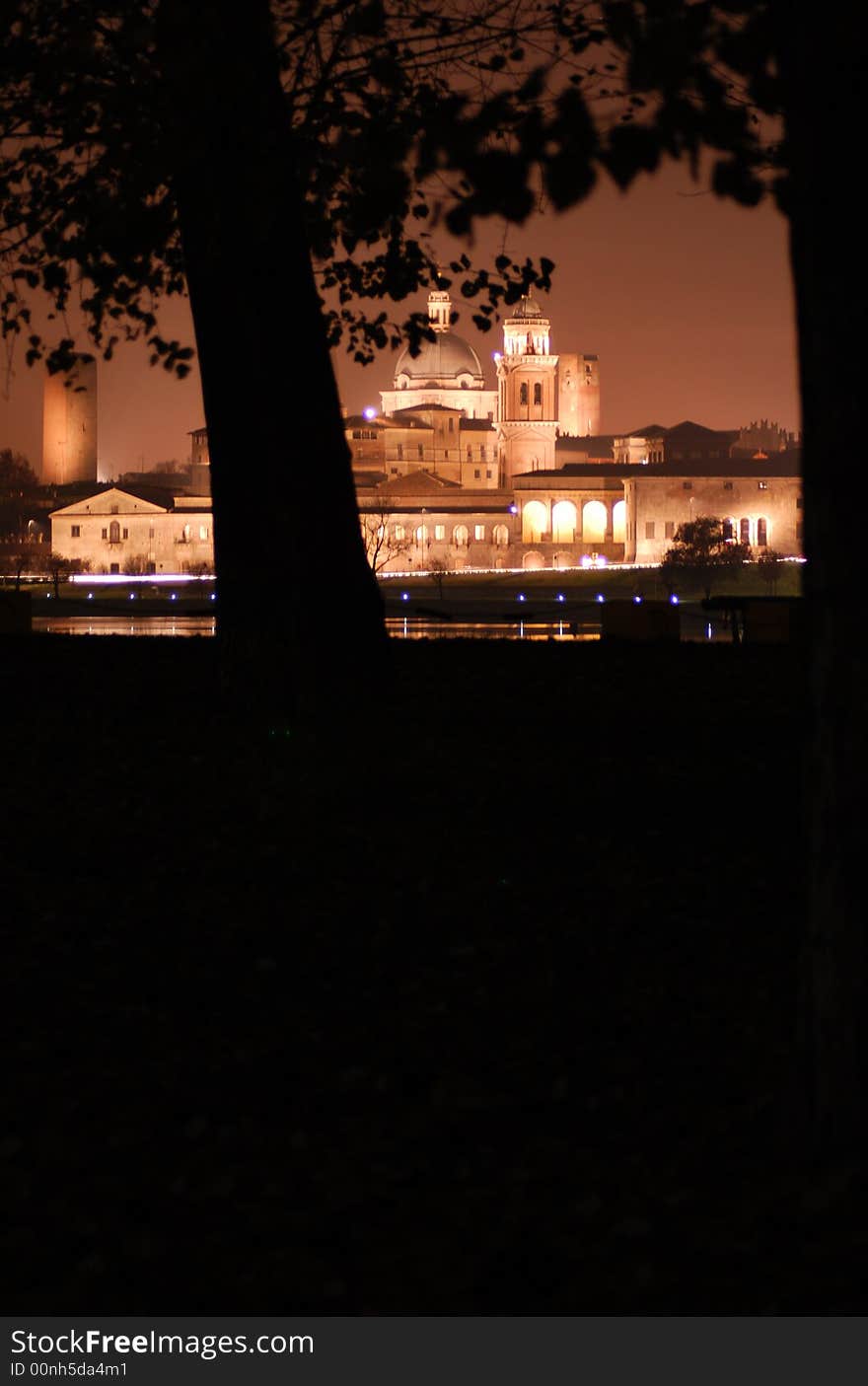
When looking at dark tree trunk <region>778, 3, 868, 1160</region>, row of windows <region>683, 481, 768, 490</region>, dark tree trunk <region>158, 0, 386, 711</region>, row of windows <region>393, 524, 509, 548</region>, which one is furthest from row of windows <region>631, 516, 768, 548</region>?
dark tree trunk <region>778, 3, 868, 1160</region>

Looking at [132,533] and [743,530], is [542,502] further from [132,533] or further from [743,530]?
[132,533]

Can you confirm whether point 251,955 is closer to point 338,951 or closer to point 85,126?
point 338,951

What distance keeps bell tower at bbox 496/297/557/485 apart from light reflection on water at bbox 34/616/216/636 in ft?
372

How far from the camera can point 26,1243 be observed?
190 inches

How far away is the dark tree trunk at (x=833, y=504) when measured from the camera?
4586 mm

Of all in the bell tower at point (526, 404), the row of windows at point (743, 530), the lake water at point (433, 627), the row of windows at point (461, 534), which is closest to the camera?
the lake water at point (433, 627)

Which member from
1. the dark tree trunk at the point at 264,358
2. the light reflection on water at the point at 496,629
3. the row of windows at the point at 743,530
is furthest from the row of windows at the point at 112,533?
the dark tree trunk at the point at 264,358

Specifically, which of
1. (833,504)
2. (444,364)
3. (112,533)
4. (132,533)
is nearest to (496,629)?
(833,504)

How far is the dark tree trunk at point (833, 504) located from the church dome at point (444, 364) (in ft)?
554

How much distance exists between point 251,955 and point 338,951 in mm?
343

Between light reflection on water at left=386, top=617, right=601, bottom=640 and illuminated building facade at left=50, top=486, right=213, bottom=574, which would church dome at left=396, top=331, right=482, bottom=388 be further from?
light reflection on water at left=386, top=617, right=601, bottom=640

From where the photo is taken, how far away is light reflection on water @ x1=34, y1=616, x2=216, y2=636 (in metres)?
37.0

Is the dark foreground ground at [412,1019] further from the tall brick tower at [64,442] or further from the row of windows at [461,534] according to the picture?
the tall brick tower at [64,442]

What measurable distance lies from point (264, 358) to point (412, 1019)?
12.6 feet
